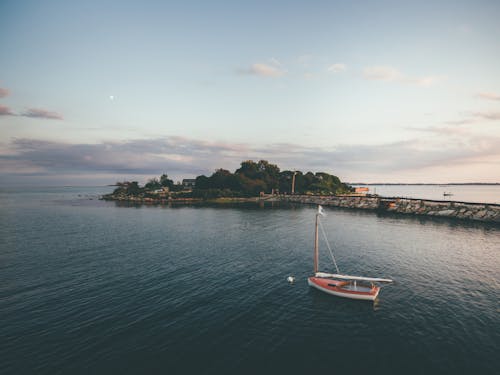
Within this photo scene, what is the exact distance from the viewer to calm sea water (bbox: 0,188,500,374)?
21.3 metres

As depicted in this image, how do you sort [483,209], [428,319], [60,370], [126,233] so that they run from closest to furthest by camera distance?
[60,370]
[428,319]
[126,233]
[483,209]

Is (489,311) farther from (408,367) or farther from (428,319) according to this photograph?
(408,367)

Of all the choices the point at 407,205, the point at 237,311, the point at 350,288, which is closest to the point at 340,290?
the point at 350,288

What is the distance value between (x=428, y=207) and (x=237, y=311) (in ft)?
368

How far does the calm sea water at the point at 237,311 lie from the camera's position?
2128cm

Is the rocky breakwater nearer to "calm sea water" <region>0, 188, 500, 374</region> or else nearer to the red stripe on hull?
"calm sea water" <region>0, 188, 500, 374</region>

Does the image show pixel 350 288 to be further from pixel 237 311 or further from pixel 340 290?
pixel 237 311

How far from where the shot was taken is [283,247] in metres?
57.7

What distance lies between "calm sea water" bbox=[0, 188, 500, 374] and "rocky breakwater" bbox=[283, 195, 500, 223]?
4515 centimetres

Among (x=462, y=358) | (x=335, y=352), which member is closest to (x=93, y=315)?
(x=335, y=352)

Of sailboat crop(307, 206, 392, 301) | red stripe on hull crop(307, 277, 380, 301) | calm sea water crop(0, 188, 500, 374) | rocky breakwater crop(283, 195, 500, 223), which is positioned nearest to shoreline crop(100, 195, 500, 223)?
rocky breakwater crop(283, 195, 500, 223)

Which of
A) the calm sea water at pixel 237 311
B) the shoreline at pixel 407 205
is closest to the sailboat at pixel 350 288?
the calm sea water at pixel 237 311

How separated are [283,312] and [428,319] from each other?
1639 centimetres

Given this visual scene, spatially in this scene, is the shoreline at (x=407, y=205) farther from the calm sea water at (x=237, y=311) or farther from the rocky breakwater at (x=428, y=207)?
the calm sea water at (x=237, y=311)
